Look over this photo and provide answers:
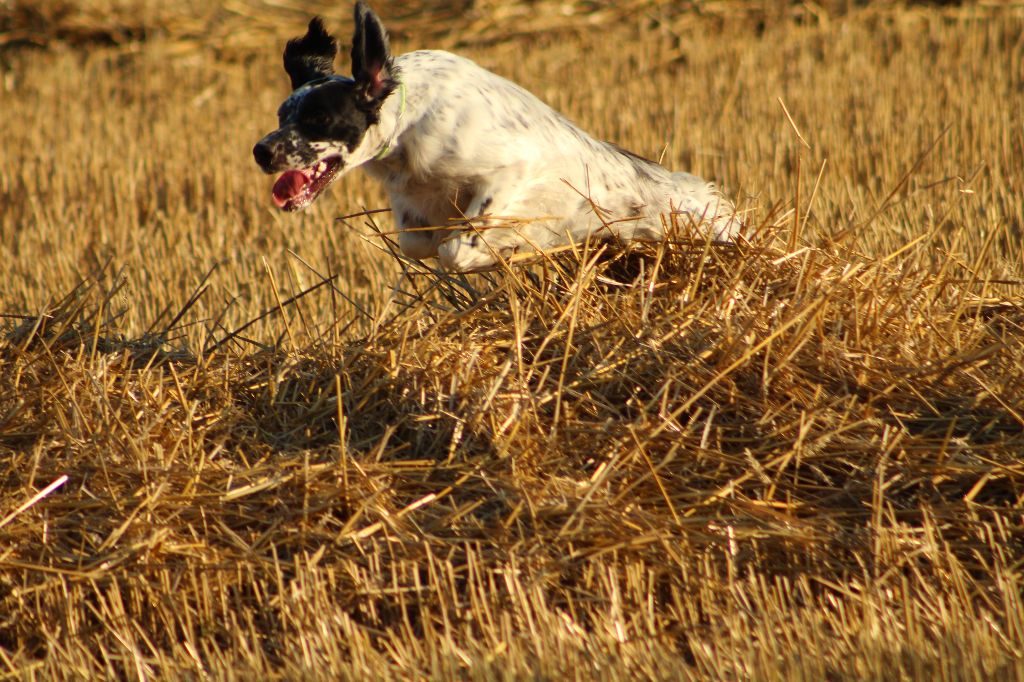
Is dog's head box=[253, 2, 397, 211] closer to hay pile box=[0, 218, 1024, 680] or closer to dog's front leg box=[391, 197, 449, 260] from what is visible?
dog's front leg box=[391, 197, 449, 260]

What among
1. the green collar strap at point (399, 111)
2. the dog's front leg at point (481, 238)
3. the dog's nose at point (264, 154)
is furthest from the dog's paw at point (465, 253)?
the dog's nose at point (264, 154)

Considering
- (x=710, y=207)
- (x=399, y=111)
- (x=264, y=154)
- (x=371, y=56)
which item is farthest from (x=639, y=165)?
(x=264, y=154)

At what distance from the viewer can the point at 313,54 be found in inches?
137

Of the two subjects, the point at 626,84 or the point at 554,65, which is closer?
the point at 626,84

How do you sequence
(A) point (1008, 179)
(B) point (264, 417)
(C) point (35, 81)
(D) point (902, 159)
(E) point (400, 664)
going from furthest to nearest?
(C) point (35, 81) → (D) point (902, 159) → (A) point (1008, 179) → (B) point (264, 417) → (E) point (400, 664)

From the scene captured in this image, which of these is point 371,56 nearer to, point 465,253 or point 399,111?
point 399,111

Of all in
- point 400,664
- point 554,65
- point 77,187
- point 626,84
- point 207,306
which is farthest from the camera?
point 554,65

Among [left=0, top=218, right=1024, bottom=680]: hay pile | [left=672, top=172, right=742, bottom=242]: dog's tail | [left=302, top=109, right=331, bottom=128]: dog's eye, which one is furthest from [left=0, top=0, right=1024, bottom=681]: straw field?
[left=302, top=109, right=331, bottom=128]: dog's eye

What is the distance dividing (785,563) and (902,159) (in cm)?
433

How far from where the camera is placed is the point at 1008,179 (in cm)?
612

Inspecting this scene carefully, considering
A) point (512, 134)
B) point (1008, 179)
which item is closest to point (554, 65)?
point (1008, 179)

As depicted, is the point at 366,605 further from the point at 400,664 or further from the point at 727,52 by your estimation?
the point at 727,52

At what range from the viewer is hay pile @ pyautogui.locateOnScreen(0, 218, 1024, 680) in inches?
106

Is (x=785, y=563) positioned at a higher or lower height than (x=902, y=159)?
lower
